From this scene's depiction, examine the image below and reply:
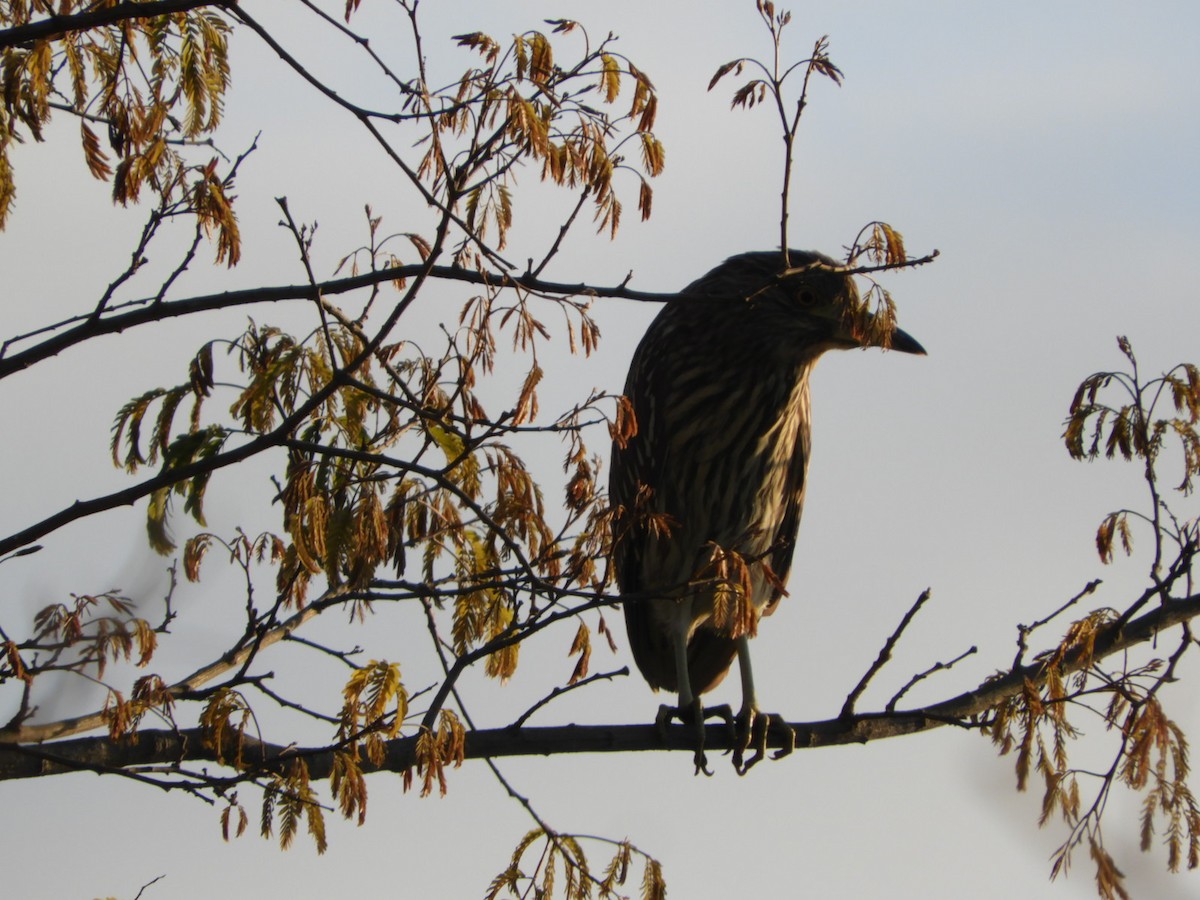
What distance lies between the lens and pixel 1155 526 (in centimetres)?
409

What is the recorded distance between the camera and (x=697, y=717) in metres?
4.91

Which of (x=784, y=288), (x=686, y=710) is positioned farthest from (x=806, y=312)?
(x=686, y=710)

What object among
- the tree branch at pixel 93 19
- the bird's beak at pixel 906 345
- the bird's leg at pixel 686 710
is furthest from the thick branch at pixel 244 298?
the bird's beak at pixel 906 345

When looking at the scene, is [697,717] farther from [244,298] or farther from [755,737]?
[244,298]

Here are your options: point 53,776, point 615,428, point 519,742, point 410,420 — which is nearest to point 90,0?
point 410,420

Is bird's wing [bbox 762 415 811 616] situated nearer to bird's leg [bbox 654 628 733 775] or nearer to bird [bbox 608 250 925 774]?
bird [bbox 608 250 925 774]

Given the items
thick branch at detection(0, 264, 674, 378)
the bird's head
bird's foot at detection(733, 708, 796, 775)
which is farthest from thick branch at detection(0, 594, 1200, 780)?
the bird's head

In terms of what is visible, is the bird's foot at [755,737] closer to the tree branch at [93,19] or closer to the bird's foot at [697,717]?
the bird's foot at [697,717]

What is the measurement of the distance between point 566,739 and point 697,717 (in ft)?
3.49

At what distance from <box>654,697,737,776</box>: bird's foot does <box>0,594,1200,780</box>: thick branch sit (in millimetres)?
74

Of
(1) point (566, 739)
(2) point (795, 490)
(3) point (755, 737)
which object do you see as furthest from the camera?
(2) point (795, 490)

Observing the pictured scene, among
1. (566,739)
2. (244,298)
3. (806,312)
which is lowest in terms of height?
(566,739)

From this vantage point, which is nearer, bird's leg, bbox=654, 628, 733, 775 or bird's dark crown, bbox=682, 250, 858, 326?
bird's leg, bbox=654, 628, 733, 775

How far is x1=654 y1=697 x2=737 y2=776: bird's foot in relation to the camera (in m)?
4.80
